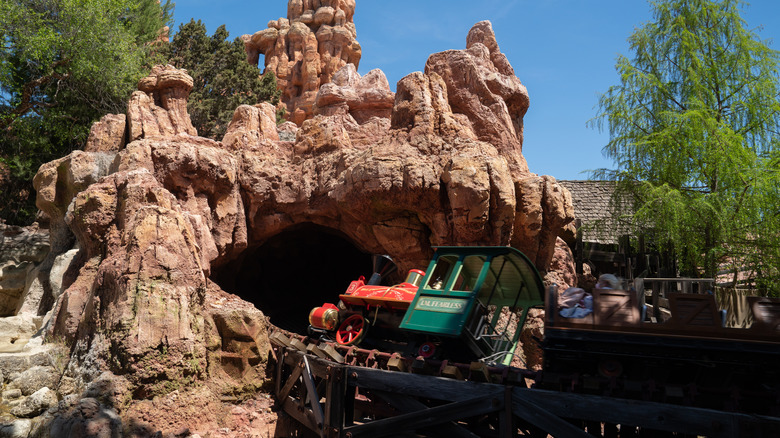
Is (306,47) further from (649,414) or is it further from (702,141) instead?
(649,414)

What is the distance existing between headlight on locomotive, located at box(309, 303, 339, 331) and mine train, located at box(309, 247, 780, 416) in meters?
1.44

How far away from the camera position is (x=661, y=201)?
12.1 m

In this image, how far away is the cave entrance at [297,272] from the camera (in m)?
14.6

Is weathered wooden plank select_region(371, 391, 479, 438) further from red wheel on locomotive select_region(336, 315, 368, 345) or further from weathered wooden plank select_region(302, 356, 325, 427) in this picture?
red wheel on locomotive select_region(336, 315, 368, 345)

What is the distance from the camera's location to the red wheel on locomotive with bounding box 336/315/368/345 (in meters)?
8.19

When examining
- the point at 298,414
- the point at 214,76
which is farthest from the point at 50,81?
the point at 298,414

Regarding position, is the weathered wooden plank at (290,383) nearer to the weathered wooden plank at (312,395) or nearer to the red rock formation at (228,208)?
the weathered wooden plank at (312,395)

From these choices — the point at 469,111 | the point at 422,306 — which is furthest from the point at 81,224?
the point at 469,111

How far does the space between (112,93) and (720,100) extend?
1762cm

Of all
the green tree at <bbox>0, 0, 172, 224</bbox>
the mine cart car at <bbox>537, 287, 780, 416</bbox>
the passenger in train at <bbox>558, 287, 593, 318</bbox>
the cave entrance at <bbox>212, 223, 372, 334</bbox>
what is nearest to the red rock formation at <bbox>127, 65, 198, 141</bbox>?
the cave entrance at <bbox>212, 223, 372, 334</bbox>

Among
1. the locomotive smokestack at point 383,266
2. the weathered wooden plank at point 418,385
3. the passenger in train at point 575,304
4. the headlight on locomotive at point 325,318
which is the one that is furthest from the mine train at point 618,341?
the locomotive smokestack at point 383,266

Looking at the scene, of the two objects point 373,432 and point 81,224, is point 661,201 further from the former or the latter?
point 81,224

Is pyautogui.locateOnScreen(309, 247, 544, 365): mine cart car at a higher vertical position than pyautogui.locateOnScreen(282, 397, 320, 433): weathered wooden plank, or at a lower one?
higher

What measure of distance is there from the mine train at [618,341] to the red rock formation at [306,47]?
29.4 metres
